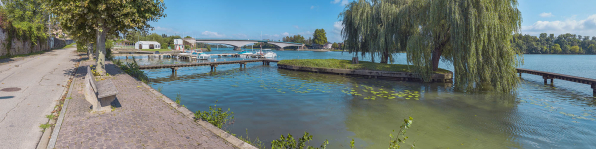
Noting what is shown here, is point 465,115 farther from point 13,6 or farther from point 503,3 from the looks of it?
point 13,6

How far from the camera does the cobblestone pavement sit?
5.14 meters

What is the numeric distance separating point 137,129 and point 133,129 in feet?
0.25

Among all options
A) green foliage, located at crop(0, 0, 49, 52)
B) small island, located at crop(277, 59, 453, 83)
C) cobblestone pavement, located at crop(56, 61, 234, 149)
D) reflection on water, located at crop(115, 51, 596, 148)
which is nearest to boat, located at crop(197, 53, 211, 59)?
green foliage, located at crop(0, 0, 49, 52)

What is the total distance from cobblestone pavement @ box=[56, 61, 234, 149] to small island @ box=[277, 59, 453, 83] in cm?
1682

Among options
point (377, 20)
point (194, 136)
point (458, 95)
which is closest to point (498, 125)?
point (458, 95)

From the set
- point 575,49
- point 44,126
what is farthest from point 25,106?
point 575,49

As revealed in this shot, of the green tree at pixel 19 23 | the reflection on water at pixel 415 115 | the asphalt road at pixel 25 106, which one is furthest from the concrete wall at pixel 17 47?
the reflection on water at pixel 415 115

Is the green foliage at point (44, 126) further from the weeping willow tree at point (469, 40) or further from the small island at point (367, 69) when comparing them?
the small island at point (367, 69)

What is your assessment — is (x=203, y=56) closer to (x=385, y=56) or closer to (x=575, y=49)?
(x=385, y=56)

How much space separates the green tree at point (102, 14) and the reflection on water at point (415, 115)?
4185 mm

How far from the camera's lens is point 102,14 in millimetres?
11742

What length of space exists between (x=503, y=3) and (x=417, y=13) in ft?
17.2

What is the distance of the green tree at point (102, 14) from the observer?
11188mm

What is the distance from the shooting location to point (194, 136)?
5715 millimetres
